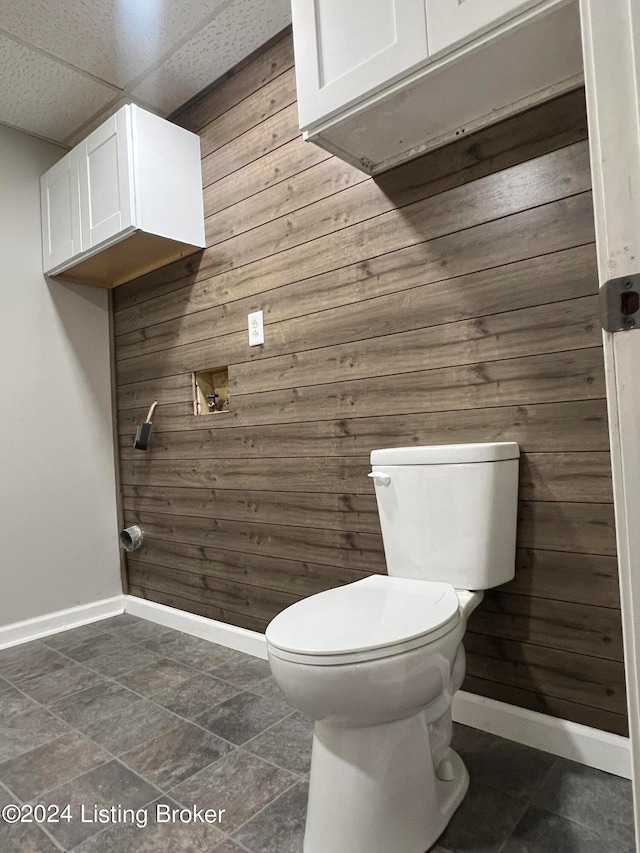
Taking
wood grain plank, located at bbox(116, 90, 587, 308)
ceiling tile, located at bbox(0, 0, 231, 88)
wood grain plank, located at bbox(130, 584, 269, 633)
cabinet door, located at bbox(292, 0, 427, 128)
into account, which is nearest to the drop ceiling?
ceiling tile, located at bbox(0, 0, 231, 88)

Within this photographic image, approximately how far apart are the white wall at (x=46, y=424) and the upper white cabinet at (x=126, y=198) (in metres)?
0.13

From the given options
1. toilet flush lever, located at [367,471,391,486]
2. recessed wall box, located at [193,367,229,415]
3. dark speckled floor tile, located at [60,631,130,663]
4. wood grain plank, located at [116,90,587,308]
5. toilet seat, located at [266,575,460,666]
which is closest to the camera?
toilet seat, located at [266,575,460,666]

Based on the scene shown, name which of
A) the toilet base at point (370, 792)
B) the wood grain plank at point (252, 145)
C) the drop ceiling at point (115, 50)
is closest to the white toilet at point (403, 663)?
the toilet base at point (370, 792)

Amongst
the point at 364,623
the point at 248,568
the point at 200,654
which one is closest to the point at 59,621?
the point at 200,654

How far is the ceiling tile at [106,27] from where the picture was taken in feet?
5.77

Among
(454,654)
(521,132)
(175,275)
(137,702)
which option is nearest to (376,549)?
(454,654)

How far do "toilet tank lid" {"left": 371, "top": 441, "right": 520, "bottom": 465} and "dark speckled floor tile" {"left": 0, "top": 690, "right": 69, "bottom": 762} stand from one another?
128 centimetres

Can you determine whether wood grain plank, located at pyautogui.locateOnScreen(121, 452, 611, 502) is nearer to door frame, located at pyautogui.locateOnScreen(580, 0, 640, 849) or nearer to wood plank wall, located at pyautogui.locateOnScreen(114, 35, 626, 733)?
wood plank wall, located at pyautogui.locateOnScreen(114, 35, 626, 733)

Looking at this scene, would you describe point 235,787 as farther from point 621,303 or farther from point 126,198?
point 126,198

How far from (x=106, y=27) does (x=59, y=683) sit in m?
2.30

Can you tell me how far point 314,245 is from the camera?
1.85m

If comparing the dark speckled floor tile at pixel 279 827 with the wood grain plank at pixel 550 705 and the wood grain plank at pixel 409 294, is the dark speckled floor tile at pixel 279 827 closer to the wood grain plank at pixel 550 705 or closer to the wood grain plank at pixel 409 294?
the wood grain plank at pixel 550 705

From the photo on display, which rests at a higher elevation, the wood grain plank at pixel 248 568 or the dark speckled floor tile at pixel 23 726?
the wood grain plank at pixel 248 568

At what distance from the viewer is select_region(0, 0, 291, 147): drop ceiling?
1786mm
